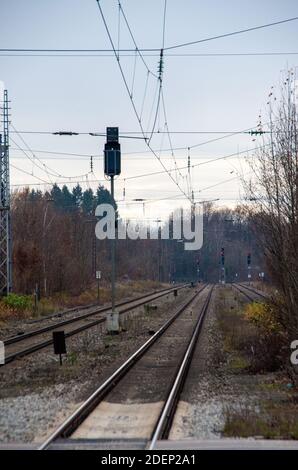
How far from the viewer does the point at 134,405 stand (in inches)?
515

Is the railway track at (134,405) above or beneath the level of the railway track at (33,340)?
above

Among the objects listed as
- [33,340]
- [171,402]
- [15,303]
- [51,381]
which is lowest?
[33,340]

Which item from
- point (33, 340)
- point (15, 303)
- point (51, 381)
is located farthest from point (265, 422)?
point (15, 303)

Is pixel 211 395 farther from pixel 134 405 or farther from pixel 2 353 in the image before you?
pixel 2 353

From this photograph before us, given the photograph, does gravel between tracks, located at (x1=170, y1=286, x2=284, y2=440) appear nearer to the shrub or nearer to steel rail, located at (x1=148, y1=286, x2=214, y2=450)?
steel rail, located at (x1=148, y1=286, x2=214, y2=450)

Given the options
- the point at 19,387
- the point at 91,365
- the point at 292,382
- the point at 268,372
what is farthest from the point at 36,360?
the point at 292,382

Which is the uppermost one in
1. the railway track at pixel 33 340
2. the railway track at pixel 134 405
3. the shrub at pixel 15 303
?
the shrub at pixel 15 303

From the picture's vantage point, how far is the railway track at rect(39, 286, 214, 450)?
33.0 ft

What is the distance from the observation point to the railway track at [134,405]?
1005 cm

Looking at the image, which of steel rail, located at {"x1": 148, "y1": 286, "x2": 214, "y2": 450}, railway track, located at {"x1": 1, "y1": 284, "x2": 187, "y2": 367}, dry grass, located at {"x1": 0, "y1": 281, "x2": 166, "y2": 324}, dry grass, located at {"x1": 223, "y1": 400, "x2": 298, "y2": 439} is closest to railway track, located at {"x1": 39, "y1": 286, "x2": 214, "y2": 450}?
steel rail, located at {"x1": 148, "y1": 286, "x2": 214, "y2": 450}

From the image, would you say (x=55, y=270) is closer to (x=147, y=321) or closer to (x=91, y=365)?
(x=147, y=321)

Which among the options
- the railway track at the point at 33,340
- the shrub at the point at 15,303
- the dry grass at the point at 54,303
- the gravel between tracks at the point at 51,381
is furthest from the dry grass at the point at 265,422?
the shrub at the point at 15,303

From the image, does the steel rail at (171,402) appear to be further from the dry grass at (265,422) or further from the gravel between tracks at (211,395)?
the dry grass at (265,422)
